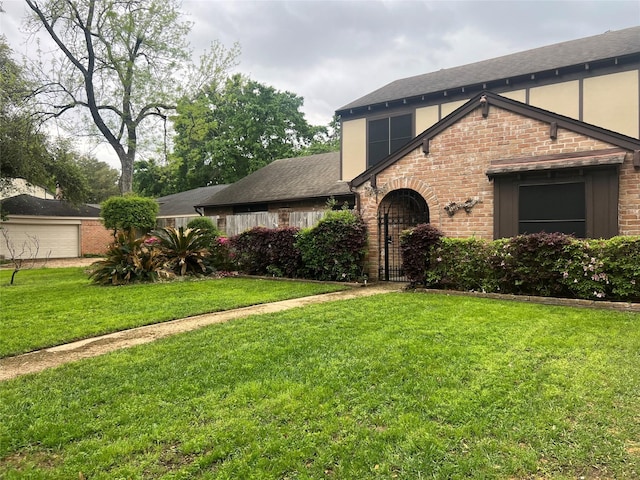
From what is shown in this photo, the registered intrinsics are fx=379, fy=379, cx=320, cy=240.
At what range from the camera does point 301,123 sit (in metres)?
32.4

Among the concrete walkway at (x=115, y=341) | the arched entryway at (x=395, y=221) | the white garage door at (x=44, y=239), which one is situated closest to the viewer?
the concrete walkway at (x=115, y=341)

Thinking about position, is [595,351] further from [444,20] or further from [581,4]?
[581,4]

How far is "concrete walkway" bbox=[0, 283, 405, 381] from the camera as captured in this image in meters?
4.00

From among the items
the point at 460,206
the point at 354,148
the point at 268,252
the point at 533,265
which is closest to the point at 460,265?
the point at 533,265

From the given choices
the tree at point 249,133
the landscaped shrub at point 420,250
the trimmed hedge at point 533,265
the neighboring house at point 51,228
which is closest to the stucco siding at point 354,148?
the landscaped shrub at point 420,250

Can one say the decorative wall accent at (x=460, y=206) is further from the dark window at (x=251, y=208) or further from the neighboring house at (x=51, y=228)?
the neighboring house at (x=51, y=228)

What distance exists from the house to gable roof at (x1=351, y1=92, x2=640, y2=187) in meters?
0.02

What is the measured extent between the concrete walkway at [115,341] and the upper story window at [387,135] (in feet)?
27.8

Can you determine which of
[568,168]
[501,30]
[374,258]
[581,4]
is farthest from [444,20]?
[374,258]

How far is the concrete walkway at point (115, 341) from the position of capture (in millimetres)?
4000

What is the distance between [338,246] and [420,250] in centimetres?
232

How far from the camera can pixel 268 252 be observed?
11.4m

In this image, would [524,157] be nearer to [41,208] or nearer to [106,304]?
[106,304]

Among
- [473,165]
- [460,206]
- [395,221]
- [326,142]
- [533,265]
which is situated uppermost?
[326,142]
